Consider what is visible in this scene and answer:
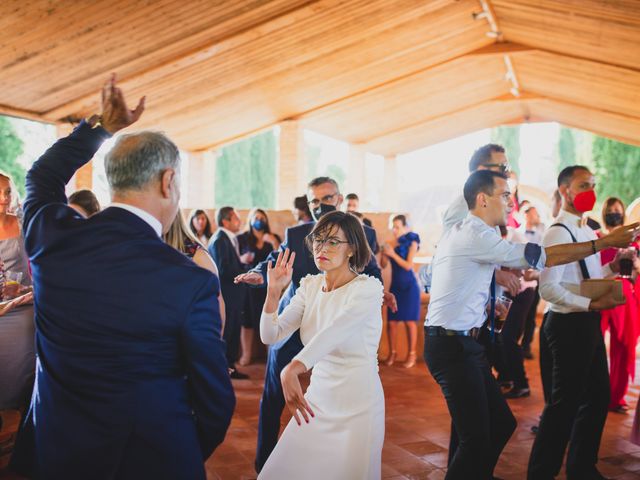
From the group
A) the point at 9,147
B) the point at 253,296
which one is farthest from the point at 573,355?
the point at 9,147

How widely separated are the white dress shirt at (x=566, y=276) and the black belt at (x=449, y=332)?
0.56m

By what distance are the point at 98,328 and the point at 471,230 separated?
1.82 m

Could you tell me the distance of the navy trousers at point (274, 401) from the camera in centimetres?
332

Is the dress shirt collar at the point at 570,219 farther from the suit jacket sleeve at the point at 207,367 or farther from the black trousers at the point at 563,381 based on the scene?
the suit jacket sleeve at the point at 207,367

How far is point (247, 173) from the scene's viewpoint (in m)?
31.7

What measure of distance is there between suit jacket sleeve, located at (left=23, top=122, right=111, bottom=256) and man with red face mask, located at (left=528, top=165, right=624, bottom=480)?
239 centimetres

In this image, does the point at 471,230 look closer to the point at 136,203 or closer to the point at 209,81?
the point at 136,203

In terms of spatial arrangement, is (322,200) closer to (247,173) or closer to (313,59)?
(313,59)

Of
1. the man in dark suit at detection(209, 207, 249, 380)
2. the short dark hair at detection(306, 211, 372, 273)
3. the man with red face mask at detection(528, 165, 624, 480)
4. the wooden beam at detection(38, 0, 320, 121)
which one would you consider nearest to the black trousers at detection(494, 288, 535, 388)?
the man with red face mask at detection(528, 165, 624, 480)

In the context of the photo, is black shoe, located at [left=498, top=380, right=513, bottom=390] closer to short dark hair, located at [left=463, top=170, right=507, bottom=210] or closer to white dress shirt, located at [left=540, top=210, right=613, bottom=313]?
white dress shirt, located at [left=540, top=210, right=613, bottom=313]

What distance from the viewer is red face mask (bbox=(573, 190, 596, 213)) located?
3.36 m

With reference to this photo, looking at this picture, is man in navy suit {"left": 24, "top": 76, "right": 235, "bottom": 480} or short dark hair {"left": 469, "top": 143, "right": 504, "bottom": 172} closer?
man in navy suit {"left": 24, "top": 76, "right": 235, "bottom": 480}

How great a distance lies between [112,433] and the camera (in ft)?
5.08

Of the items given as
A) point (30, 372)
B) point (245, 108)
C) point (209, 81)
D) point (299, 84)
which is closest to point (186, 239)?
point (30, 372)
